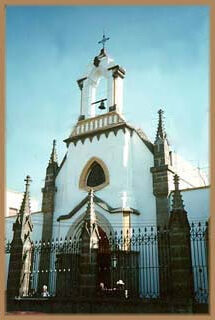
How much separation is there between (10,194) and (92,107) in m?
17.0

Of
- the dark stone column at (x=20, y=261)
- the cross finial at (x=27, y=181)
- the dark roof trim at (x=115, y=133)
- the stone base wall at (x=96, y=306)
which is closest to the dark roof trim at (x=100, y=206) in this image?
the cross finial at (x=27, y=181)

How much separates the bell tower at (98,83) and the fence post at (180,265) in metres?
9.54

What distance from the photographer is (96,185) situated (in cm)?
2031

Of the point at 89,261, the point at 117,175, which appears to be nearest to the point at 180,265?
the point at 89,261

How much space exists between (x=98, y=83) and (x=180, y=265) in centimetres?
1396

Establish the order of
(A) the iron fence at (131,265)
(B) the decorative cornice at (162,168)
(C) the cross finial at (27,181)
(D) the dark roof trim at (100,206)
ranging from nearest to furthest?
(A) the iron fence at (131,265)
(C) the cross finial at (27,181)
(D) the dark roof trim at (100,206)
(B) the decorative cornice at (162,168)

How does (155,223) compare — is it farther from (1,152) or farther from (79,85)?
(1,152)

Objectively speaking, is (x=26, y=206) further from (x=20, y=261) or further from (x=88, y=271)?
(x=88, y=271)

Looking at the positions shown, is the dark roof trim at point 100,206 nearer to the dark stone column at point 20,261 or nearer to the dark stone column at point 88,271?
the dark stone column at point 20,261

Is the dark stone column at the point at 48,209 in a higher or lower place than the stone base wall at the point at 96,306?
higher

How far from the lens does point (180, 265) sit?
12242mm

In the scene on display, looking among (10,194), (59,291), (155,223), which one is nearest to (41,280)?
(59,291)

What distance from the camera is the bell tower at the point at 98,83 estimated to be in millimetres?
21359

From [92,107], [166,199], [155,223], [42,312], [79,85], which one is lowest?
[42,312]
